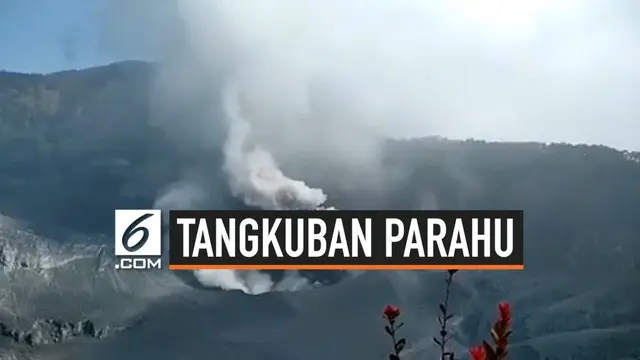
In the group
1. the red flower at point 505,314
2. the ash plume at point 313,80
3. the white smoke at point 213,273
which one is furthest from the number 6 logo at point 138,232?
the red flower at point 505,314

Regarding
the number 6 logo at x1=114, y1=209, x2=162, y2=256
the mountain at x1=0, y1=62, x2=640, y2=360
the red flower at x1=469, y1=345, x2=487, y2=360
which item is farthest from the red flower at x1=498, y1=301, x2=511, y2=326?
the number 6 logo at x1=114, y1=209, x2=162, y2=256

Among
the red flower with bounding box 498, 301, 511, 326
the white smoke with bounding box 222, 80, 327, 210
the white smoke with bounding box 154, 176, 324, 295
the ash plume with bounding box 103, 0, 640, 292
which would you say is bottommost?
the red flower with bounding box 498, 301, 511, 326

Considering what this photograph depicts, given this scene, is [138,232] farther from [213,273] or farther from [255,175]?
[255,175]

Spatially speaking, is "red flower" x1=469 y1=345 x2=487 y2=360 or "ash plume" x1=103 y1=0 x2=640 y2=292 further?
"ash plume" x1=103 y1=0 x2=640 y2=292

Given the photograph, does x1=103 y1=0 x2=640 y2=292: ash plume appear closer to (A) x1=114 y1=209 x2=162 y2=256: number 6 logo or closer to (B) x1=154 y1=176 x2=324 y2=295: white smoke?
(B) x1=154 y1=176 x2=324 y2=295: white smoke

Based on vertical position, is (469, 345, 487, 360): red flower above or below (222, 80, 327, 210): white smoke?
below

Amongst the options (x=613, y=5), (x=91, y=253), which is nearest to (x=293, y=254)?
(x=91, y=253)

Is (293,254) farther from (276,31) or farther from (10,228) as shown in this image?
(10,228)

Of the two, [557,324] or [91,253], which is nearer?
[91,253]

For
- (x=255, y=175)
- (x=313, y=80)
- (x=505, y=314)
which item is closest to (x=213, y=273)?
(x=255, y=175)
